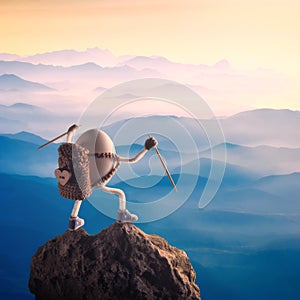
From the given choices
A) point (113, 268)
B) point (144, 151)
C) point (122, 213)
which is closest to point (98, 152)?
point (144, 151)

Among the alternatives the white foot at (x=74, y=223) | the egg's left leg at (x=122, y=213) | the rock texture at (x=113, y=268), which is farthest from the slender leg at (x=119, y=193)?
the white foot at (x=74, y=223)

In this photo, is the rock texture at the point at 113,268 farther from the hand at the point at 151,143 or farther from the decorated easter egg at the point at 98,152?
the hand at the point at 151,143

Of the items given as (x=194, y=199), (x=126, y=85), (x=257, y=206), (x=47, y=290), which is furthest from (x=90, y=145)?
(x=257, y=206)

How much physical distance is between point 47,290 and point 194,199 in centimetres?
172

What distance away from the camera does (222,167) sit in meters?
3.33

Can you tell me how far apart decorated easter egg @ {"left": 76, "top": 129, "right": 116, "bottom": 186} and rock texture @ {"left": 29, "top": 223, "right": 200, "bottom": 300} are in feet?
1.05

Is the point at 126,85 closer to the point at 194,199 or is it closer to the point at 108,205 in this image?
the point at 108,205

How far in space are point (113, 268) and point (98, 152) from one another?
645mm

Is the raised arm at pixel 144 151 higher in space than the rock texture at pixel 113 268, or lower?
higher

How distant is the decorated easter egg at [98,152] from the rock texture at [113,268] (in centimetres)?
32

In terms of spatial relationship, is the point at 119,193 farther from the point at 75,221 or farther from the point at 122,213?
the point at 75,221

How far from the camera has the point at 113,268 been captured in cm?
308

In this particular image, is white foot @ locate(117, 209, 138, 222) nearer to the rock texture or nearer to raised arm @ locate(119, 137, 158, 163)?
the rock texture

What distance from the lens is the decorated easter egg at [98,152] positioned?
3.08 meters
